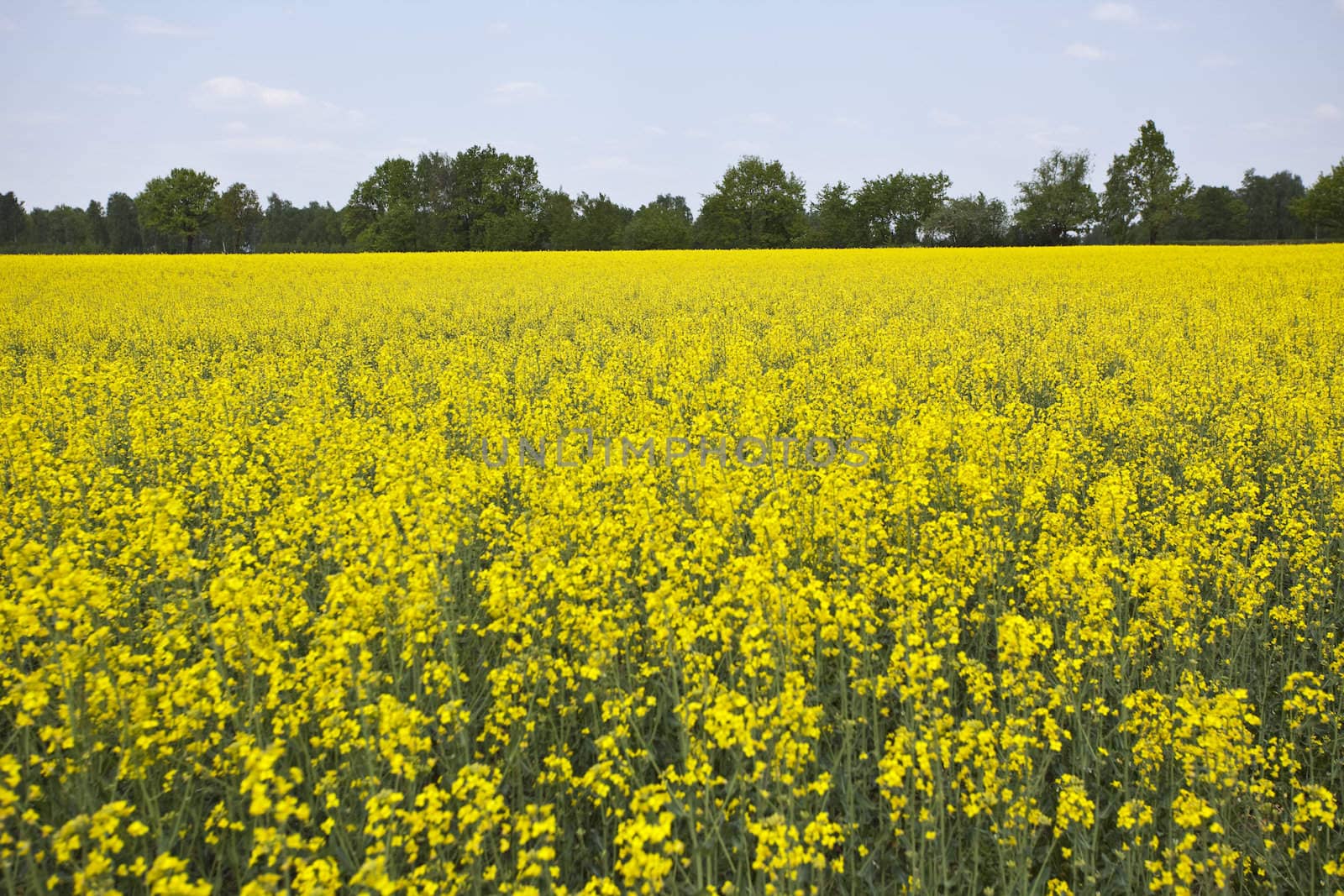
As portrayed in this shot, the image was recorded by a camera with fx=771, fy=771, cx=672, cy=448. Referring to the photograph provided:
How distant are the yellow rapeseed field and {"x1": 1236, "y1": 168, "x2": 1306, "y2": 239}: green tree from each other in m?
99.5

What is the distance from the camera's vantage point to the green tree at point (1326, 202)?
60966 mm

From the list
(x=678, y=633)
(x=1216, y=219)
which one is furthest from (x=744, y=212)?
(x=678, y=633)

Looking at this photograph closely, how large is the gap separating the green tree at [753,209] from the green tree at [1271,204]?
54.5 metres

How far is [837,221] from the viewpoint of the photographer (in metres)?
72.1

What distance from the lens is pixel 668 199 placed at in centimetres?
13812

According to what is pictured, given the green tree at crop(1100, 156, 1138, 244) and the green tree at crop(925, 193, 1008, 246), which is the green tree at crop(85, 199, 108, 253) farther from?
the green tree at crop(1100, 156, 1138, 244)

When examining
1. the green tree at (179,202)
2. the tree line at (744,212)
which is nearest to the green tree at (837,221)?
the tree line at (744,212)

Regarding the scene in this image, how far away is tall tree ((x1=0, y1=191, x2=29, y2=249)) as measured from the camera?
97.9 metres

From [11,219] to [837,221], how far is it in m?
104

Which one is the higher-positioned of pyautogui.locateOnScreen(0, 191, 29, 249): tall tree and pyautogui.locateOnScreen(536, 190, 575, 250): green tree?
pyautogui.locateOnScreen(0, 191, 29, 249): tall tree

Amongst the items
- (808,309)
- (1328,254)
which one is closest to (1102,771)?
(808,309)

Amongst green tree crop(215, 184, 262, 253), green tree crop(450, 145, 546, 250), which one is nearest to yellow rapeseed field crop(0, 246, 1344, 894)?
green tree crop(450, 145, 546, 250)

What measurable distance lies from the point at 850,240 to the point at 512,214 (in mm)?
30211

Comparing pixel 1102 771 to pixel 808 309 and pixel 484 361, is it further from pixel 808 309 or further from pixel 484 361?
pixel 808 309
